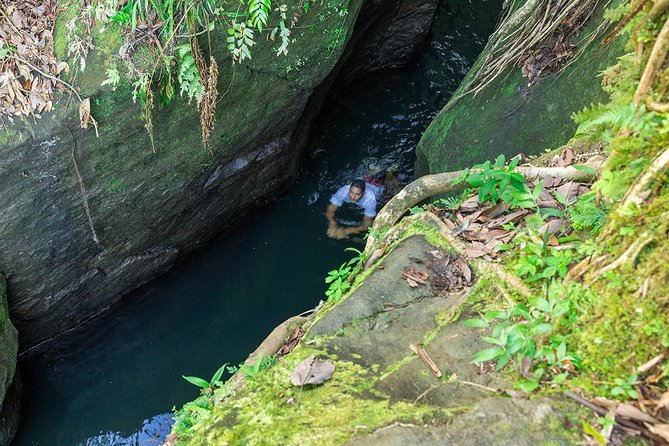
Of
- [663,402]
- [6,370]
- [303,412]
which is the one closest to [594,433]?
[663,402]

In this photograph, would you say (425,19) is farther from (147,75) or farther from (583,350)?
(583,350)

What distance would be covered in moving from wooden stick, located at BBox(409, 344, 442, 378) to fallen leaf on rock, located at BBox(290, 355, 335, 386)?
1.20 ft

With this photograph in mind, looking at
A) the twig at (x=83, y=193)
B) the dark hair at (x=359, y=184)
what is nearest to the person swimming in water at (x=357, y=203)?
the dark hair at (x=359, y=184)

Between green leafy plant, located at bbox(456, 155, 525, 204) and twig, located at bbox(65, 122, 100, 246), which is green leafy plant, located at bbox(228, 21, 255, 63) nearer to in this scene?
twig, located at bbox(65, 122, 100, 246)

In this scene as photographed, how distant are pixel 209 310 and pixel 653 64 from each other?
548cm

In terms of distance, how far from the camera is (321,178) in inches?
295

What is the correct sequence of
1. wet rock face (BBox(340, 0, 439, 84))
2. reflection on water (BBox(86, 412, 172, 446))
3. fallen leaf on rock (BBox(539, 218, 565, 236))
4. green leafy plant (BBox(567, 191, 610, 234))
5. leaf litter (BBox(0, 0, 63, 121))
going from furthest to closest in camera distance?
wet rock face (BBox(340, 0, 439, 84)) < reflection on water (BBox(86, 412, 172, 446)) < leaf litter (BBox(0, 0, 63, 121)) < fallen leaf on rock (BBox(539, 218, 565, 236)) < green leafy plant (BBox(567, 191, 610, 234))

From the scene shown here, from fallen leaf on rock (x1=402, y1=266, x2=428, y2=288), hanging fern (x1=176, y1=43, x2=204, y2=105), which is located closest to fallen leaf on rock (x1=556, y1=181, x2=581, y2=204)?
fallen leaf on rock (x1=402, y1=266, x2=428, y2=288)

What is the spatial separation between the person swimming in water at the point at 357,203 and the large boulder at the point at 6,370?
3.61 m

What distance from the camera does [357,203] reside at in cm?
704

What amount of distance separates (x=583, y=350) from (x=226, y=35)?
4061 mm

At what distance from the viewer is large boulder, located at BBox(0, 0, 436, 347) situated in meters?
4.73

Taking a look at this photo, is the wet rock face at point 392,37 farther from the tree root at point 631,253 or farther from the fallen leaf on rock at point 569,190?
the tree root at point 631,253

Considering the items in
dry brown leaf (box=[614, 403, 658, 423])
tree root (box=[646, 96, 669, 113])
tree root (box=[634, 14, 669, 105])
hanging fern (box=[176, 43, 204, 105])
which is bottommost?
dry brown leaf (box=[614, 403, 658, 423])
